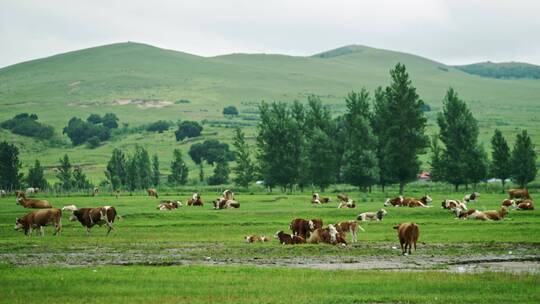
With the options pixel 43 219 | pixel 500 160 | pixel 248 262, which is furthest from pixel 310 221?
pixel 500 160

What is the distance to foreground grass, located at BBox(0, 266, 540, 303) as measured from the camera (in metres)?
19.7

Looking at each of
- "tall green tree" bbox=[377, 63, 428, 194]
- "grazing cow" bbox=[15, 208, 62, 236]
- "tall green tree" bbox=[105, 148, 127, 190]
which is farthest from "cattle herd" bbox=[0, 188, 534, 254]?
"tall green tree" bbox=[105, 148, 127, 190]

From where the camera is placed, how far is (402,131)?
278ft

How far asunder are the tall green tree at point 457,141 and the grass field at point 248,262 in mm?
37082

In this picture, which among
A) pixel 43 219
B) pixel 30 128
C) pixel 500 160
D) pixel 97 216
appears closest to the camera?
pixel 43 219

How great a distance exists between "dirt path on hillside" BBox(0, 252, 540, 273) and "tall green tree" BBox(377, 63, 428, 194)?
54.3 meters

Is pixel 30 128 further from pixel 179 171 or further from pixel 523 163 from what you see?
pixel 523 163

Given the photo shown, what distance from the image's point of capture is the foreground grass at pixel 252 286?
19688 mm

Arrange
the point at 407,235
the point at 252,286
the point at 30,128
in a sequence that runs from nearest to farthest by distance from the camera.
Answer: the point at 252,286, the point at 407,235, the point at 30,128

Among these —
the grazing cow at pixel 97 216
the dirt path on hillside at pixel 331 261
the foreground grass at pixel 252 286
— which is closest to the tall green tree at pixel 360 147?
the grazing cow at pixel 97 216

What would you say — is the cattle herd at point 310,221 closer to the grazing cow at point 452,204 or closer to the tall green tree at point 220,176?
the grazing cow at point 452,204

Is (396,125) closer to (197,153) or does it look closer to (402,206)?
(402,206)

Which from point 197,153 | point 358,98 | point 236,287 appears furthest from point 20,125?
point 236,287

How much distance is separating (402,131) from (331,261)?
58.3 metres
